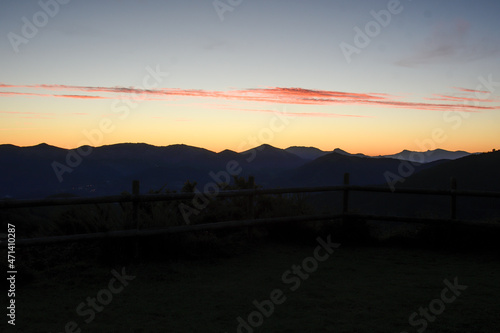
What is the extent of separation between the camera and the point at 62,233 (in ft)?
26.1

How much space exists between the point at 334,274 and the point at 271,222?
226 cm

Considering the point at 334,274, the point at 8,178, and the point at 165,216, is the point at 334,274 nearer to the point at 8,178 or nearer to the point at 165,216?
the point at 165,216

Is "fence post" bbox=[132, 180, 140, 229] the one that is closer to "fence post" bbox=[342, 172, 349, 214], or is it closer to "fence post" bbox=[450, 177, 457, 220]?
"fence post" bbox=[342, 172, 349, 214]

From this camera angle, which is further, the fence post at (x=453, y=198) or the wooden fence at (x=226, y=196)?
the fence post at (x=453, y=198)

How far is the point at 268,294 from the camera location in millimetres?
5582

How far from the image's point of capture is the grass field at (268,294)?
14.7 feet

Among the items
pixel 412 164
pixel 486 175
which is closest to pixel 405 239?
pixel 412 164

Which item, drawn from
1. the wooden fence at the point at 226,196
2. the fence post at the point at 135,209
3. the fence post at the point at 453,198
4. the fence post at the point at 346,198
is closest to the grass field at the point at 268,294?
the wooden fence at the point at 226,196

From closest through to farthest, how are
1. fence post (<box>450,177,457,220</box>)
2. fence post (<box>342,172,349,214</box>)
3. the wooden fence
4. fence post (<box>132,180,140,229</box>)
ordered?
1. the wooden fence
2. fence post (<box>132,180,140,229</box>)
3. fence post (<box>450,177,457,220</box>)
4. fence post (<box>342,172,349,214</box>)

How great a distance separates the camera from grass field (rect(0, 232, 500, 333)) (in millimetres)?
4488

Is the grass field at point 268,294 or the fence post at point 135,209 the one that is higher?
the fence post at point 135,209

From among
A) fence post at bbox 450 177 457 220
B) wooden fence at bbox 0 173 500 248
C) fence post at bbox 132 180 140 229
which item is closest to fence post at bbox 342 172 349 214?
wooden fence at bbox 0 173 500 248

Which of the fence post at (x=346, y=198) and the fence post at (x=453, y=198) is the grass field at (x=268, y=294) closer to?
the fence post at (x=453, y=198)

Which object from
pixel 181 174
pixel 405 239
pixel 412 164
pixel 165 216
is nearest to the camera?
pixel 165 216
